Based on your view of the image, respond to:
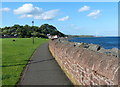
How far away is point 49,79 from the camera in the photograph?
741 centimetres

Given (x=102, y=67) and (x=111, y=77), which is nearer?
(x=111, y=77)

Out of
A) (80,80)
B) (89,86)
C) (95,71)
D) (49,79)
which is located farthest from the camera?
(49,79)

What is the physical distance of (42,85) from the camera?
654 centimetres

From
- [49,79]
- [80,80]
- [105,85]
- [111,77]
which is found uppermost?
[111,77]

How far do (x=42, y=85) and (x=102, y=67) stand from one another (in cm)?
346

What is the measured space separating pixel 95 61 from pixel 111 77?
37.1 inches

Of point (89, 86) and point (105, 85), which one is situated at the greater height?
point (105, 85)

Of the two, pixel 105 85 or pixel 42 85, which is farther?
pixel 42 85

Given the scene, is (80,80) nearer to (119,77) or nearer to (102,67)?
(102,67)

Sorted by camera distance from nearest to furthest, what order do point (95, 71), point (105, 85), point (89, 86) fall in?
point (105, 85) → point (95, 71) → point (89, 86)

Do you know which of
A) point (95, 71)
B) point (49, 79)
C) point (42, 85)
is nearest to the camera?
point (95, 71)

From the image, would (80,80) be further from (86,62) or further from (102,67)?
(102,67)

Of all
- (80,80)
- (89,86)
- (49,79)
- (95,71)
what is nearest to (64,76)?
(49,79)

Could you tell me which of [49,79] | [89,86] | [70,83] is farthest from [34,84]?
[89,86]
